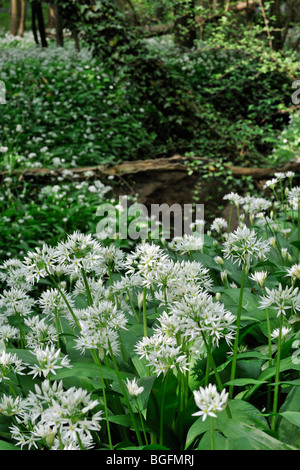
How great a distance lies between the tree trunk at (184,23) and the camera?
366 inches

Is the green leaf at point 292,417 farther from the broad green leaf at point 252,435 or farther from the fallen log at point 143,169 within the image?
the fallen log at point 143,169

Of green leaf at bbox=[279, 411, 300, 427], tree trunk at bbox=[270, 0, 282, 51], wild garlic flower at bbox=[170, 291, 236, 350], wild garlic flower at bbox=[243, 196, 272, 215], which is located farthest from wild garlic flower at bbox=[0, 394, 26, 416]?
tree trunk at bbox=[270, 0, 282, 51]

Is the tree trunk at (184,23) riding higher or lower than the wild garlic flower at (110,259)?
higher

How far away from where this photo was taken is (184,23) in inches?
410

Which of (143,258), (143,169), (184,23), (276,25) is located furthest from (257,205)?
(184,23)

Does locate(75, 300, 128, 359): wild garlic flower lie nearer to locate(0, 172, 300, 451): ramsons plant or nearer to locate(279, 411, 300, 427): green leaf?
locate(0, 172, 300, 451): ramsons plant

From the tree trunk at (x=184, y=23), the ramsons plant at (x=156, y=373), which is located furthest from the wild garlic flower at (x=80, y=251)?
the tree trunk at (x=184, y=23)

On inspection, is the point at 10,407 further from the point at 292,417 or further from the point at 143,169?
the point at 143,169

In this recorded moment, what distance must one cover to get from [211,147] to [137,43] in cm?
203

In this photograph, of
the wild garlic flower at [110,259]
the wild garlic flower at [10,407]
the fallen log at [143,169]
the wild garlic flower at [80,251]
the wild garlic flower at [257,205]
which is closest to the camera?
the wild garlic flower at [10,407]

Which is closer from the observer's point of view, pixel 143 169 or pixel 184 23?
Result: pixel 143 169

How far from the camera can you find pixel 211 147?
23.2 feet

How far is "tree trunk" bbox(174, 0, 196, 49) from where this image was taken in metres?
9.30

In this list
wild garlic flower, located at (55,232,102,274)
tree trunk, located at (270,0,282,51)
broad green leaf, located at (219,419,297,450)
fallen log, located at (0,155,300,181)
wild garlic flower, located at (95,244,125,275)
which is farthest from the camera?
tree trunk, located at (270,0,282,51)
